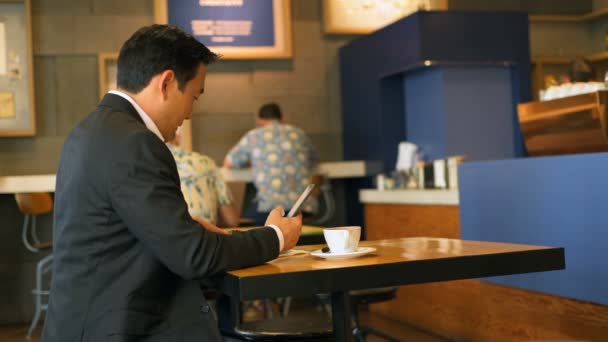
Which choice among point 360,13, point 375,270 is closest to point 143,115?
point 375,270

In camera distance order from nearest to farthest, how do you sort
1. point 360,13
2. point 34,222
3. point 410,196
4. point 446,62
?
point 410,196 → point 446,62 → point 34,222 → point 360,13

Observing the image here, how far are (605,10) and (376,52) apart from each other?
246cm

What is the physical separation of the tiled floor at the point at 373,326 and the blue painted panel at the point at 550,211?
79 cm

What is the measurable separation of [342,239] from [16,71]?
4.82 m

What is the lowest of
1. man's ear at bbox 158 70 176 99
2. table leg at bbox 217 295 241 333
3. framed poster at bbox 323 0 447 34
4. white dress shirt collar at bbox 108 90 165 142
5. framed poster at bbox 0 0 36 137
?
table leg at bbox 217 295 241 333

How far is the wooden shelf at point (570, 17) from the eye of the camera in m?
7.25

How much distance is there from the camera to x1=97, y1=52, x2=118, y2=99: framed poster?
244 inches

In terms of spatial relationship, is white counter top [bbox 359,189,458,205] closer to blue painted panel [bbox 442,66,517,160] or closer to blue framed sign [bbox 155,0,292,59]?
blue painted panel [bbox 442,66,517,160]

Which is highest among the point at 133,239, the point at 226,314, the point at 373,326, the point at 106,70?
the point at 106,70

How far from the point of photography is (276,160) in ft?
18.5

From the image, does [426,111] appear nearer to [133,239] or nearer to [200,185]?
[200,185]

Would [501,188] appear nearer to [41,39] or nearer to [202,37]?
[202,37]

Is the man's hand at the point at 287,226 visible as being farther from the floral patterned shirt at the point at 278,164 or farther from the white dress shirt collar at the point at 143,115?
the floral patterned shirt at the point at 278,164


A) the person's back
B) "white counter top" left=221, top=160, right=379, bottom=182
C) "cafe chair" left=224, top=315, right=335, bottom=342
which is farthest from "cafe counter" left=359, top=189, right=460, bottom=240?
"cafe chair" left=224, top=315, right=335, bottom=342
